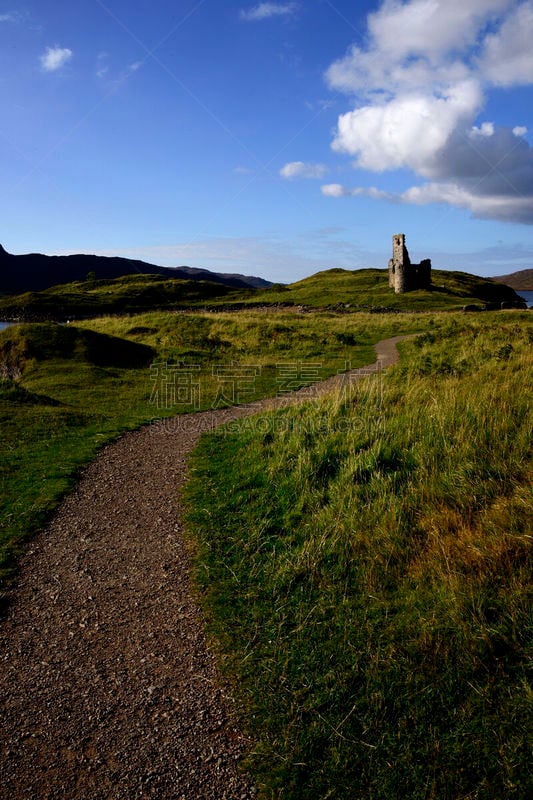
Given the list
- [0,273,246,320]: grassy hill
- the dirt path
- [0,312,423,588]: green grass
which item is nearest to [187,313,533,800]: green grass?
the dirt path

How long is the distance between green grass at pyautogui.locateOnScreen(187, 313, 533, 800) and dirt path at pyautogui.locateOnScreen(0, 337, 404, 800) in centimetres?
33

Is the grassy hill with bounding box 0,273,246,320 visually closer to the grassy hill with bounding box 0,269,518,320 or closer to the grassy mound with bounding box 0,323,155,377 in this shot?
the grassy hill with bounding box 0,269,518,320

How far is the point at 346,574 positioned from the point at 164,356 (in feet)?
75.0

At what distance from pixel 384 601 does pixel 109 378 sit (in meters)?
19.3

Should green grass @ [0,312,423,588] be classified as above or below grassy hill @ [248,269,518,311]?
below

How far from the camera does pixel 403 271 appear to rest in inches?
2729

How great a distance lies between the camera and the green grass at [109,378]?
10102 mm

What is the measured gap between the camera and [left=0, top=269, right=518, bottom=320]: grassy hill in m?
63.6

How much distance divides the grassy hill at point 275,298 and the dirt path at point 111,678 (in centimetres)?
5418

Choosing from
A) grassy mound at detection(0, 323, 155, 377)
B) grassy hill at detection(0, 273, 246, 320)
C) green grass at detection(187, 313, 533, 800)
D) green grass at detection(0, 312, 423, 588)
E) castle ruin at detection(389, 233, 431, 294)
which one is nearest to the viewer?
green grass at detection(187, 313, 533, 800)

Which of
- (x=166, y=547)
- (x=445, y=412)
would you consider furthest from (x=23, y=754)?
(x=445, y=412)

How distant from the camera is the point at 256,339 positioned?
3303 centimetres

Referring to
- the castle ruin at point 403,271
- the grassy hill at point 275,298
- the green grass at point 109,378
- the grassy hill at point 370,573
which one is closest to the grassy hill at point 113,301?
the grassy hill at point 275,298

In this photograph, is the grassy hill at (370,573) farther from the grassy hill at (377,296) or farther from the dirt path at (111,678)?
the grassy hill at (377,296)
